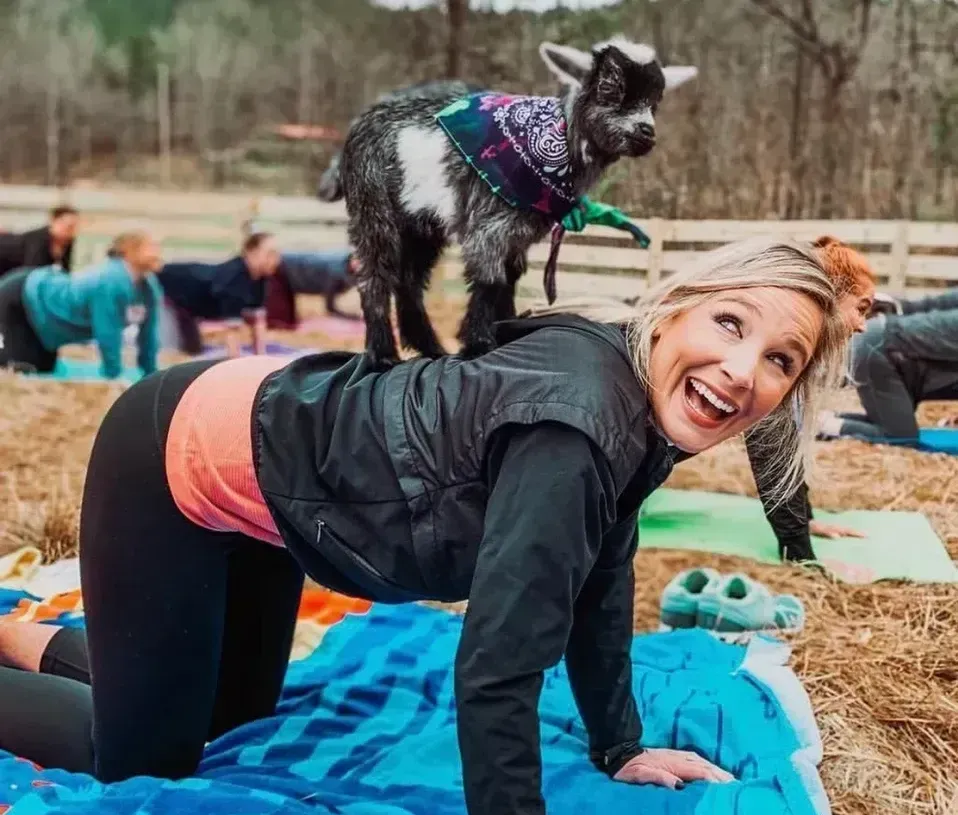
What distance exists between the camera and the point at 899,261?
1.91m

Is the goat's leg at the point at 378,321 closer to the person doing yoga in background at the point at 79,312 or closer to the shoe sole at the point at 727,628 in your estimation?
Answer: the shoe sole at the point at 727,628

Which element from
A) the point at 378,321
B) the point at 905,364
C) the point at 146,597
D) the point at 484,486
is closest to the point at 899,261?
the point at 905,364

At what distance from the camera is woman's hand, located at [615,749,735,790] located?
132 centimetres

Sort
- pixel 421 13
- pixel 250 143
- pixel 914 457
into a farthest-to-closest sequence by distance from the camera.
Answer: pixel 250 143 → pixel 421 13 → pixel 914 457

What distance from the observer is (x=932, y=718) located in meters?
1.49

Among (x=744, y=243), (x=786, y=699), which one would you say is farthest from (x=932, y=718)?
(x=744, y=243)

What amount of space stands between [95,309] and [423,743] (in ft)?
5.10

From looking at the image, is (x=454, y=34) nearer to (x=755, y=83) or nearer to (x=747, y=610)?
(x=755, y=83)

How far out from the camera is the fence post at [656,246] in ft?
5.89

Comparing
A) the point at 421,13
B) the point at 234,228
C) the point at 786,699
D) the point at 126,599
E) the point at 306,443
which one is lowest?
the point at 786,699

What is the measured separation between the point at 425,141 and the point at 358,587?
573mm

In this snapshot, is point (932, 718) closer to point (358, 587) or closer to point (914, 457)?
point (914, 457)

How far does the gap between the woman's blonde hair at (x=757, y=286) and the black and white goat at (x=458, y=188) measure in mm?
123

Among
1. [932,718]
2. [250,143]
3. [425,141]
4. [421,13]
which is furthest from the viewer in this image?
[250,143]
